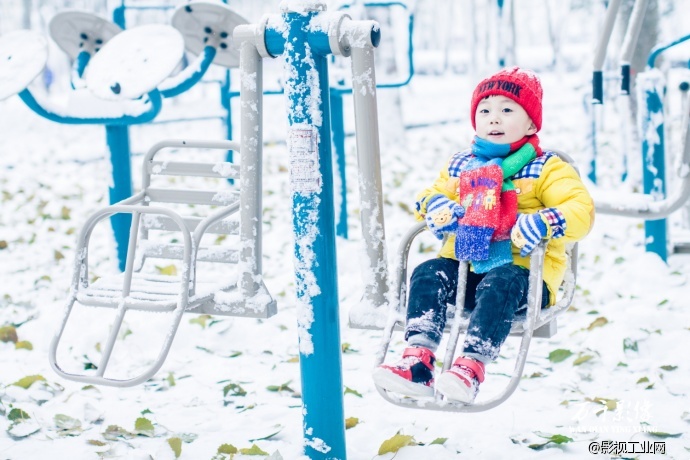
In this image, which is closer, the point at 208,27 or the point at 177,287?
the point at 177,287

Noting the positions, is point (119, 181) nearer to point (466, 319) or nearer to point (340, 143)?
point (340, 143)

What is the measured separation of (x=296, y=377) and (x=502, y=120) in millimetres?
1524

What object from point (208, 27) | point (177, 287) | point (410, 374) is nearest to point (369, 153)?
point (410, 374)

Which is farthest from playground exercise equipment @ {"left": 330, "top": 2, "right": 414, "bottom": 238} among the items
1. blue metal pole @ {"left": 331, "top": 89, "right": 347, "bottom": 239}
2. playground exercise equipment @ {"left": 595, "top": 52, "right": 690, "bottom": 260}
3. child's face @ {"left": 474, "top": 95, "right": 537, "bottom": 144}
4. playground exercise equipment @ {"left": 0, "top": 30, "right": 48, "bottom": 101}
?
child's face @ {"left": 474, "top": 95, "right": 537, "bottom": 144}

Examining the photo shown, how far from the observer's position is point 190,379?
11.4ft

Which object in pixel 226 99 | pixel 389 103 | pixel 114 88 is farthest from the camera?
pixel 389 103

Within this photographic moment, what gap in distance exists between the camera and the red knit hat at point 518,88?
246 centimetres

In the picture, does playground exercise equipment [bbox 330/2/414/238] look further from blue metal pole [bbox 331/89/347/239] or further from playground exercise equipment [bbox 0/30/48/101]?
playground exercise equipment [bbox 0/30/48/101]

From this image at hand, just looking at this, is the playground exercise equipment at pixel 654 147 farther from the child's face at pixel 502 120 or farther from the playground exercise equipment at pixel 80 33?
the playground exercise equipment at pixel 80 33

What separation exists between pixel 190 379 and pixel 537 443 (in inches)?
59.2

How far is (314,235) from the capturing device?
7.75ft

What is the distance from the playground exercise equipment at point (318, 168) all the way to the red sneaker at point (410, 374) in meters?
0.26

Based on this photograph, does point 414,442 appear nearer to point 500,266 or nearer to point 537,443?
point 537,443

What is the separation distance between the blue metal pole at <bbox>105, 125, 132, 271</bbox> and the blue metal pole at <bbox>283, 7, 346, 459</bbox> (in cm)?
211
